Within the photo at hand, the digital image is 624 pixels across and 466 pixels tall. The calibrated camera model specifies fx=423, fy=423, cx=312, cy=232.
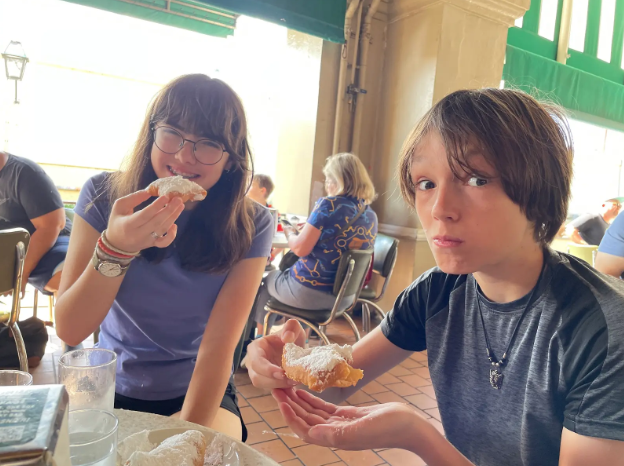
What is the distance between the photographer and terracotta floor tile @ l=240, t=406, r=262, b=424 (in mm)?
2311

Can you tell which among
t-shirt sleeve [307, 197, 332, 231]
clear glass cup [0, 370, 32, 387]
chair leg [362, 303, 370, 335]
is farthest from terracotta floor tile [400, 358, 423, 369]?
clear glass cup [0, 370, 32, 387]

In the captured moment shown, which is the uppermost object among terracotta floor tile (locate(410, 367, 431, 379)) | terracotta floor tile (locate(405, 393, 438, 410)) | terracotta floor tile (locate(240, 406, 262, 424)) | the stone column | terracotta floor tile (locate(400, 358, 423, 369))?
the stone column

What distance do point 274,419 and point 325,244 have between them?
1150mm

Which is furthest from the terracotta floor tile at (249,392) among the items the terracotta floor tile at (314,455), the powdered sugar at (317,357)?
the powdered sugar at (317,357)

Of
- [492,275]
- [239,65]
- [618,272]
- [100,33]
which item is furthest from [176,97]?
[100,33]

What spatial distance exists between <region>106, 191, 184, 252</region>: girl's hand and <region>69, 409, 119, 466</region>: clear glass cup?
18.0 inches

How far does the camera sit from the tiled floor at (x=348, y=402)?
203cm

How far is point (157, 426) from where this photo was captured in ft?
2.67

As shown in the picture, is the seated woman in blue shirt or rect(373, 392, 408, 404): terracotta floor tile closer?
the seated woman in blue shirt

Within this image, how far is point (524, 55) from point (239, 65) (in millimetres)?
3853

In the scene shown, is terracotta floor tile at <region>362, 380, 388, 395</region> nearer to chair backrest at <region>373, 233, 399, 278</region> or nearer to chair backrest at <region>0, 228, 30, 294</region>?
chair backrest at <region>373, 233, 399, 278</region>

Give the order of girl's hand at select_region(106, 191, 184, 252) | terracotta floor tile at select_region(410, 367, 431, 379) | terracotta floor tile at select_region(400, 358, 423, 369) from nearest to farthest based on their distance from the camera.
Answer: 1. girl's hand at select_region(106, 191, 184, 252)
2. terracotta floor tile at select_region(410, 367, 431, 379)
3. terracotta floor tile at select_region(400, 358, 423, 369)

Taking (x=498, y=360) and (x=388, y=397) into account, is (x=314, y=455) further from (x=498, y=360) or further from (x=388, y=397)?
(x=498, y=360)

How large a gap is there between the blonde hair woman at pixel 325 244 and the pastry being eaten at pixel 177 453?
215 cm
